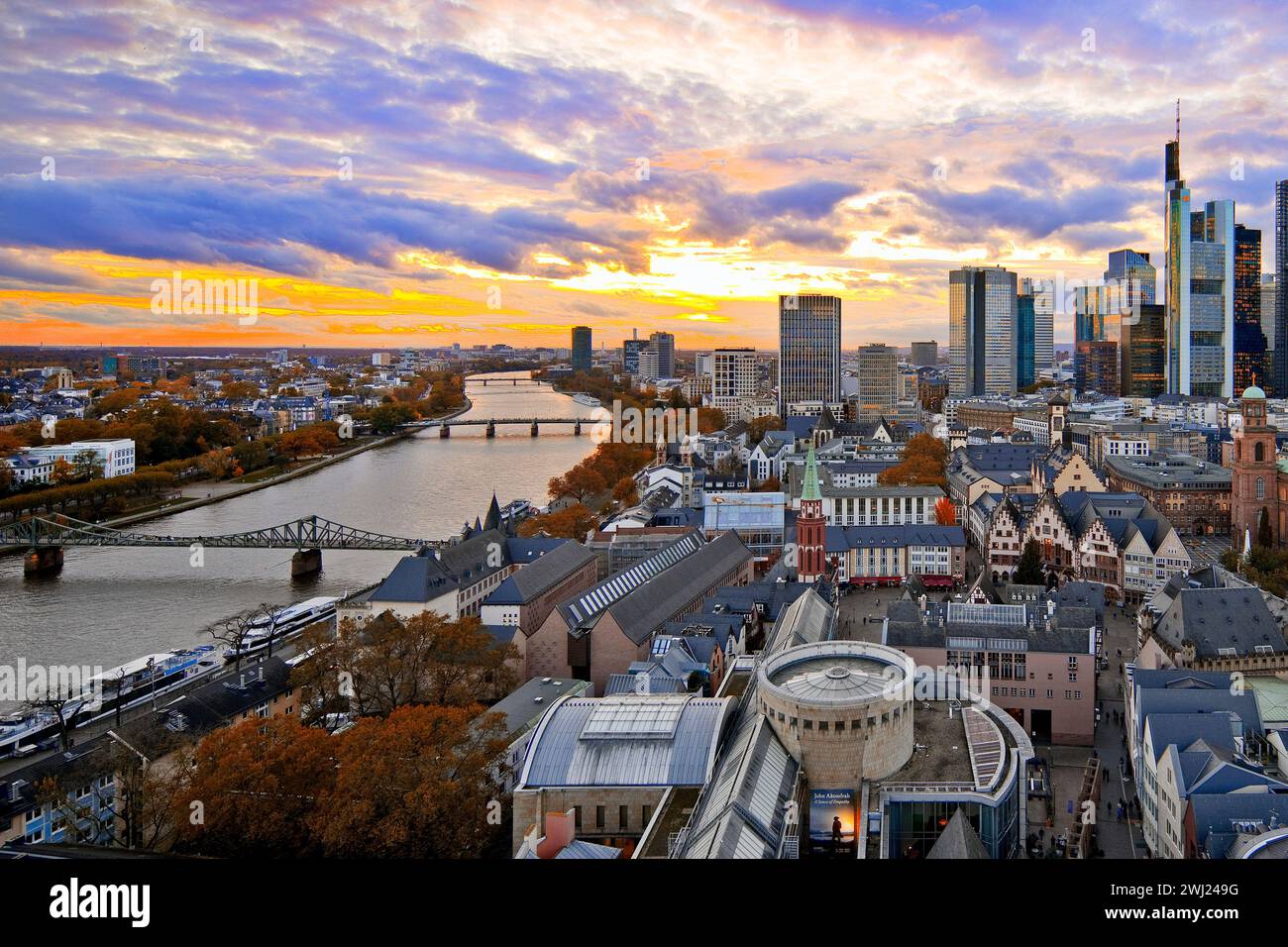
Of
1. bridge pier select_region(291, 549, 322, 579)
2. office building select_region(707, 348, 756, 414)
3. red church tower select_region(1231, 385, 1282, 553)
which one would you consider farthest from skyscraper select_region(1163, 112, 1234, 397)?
bridge pier select_region(291, 549, 322, 579)

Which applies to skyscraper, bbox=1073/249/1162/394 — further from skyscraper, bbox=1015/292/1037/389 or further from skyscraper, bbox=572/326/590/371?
skyscraper, bbox=572/326/590/371

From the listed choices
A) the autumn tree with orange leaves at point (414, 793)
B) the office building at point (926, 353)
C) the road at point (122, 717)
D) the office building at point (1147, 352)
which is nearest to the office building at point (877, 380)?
the office building at point (1147, 352)

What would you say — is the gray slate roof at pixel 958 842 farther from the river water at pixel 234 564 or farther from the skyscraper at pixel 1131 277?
the skyscraper at pixel 1131 277

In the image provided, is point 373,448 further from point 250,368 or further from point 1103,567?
point 250,368

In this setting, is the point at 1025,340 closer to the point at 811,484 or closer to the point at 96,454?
the point at 811,484

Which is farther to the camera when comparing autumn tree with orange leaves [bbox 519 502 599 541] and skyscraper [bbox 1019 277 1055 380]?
skyscraper [bbox 1019 277 1055 380]

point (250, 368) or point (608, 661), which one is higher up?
point (250, 368)
